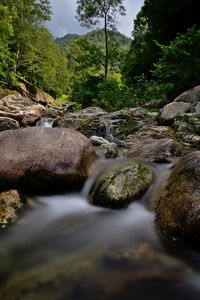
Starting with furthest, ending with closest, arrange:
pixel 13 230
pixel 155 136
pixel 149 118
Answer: pixel 149 118 → pixel 155 136 → pixel 13 230

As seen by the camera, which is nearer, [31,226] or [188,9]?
[31,226]

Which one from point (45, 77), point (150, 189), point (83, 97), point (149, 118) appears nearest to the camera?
point (150, 189)

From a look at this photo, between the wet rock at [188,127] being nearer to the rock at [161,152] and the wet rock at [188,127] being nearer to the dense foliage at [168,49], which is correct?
the rock at [161,152]

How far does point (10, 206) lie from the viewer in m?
2.09

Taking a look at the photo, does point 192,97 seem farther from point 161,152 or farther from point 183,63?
point 161,152

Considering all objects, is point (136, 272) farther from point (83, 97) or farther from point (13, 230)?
point (83, 97)

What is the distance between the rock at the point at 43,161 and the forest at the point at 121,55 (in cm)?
627

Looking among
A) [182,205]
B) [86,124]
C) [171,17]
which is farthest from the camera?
[171,17]

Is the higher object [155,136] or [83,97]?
[83,97]

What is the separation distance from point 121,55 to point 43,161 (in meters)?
17.1

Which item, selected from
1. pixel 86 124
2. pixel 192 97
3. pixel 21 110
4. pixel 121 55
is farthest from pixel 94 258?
pixel 121 55

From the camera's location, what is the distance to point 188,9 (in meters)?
10.3

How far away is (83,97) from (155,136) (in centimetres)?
1187

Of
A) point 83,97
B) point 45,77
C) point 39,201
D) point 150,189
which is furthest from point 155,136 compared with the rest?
point 45,77
